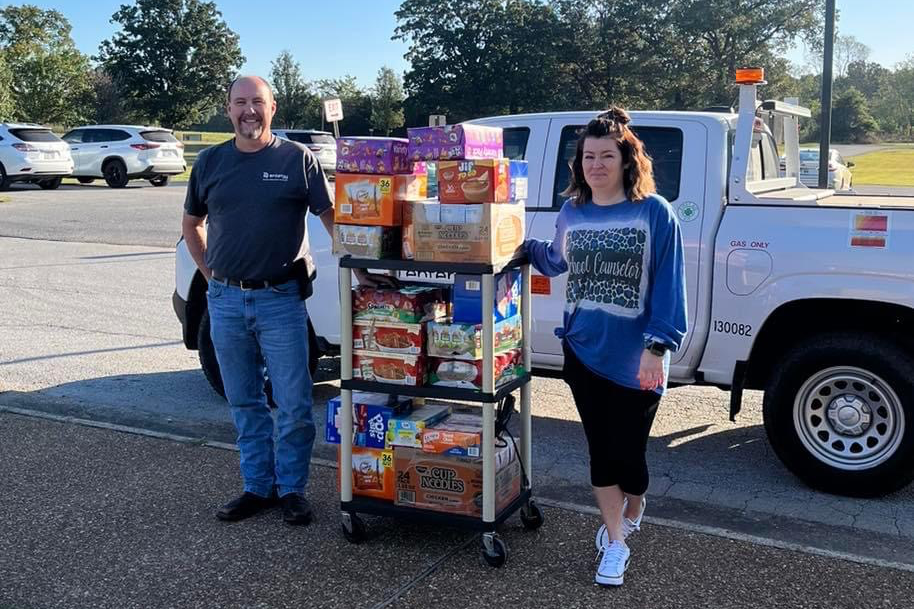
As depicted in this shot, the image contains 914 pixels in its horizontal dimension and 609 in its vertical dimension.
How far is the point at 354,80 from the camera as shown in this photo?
68.6m

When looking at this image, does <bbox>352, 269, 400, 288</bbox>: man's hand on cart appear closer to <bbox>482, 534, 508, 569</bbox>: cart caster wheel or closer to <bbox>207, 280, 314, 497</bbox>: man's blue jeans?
<bbox>207, 280, 314, 497</bbox>: man's blue jeans

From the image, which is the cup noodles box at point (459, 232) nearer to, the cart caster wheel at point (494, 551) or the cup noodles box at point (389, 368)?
the cup noodles box at point (389, 368)

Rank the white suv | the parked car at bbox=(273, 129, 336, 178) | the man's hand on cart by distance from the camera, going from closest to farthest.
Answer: the man's hand on cart
the parked car at bbox=(273, 129, 336, 178)
the white suv

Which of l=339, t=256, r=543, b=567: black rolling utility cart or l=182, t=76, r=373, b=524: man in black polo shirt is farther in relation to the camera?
l=182, t=76, r=373, b=524: man in black polo shirt

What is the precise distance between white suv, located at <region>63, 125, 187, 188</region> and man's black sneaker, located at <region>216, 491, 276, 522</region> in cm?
2561

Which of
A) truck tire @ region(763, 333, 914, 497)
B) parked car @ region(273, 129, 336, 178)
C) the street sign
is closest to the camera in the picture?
truck tire @ region(763, 333, 914, 497)

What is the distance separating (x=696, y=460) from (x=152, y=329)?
18.7 feet

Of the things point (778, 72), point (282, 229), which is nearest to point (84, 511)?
point (282, 229)

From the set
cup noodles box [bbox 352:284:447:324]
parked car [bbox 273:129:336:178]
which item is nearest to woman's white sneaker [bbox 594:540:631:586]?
cup noodles box [bbox 352:284:447:324]

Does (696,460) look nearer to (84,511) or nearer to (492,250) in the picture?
(492,250)

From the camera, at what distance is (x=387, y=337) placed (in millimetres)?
4176

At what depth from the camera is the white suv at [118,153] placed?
28.5 meters

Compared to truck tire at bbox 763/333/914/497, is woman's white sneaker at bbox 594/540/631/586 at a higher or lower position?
lower

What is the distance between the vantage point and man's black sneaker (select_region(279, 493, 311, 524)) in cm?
457
